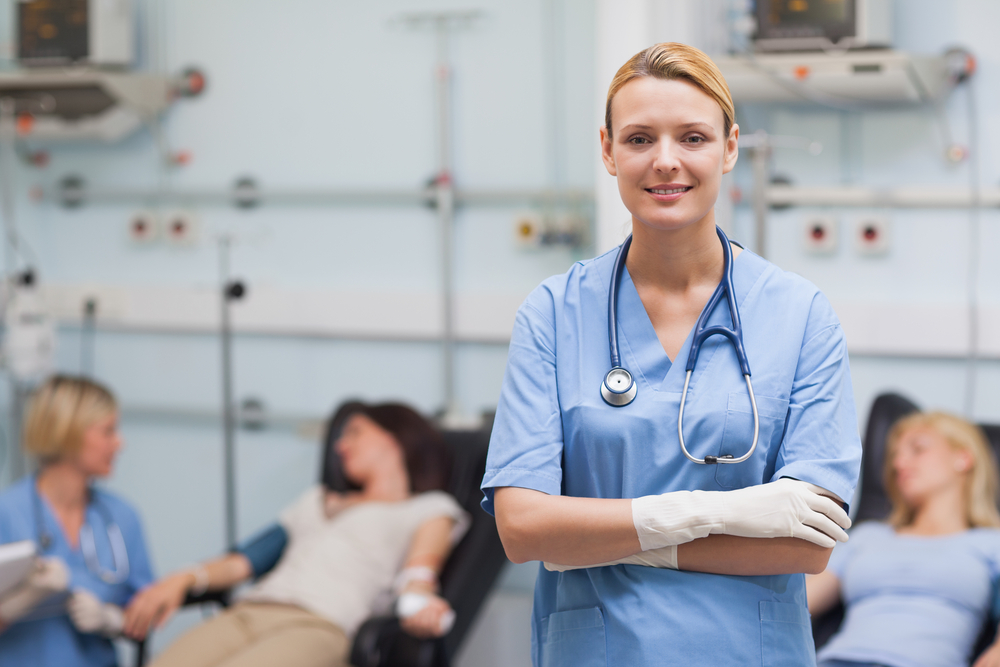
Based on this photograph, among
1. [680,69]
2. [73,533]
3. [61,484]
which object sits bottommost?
[73,533]

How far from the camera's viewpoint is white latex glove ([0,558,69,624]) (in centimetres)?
206

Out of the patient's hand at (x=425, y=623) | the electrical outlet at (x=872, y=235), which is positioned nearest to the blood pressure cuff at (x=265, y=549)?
the patient's hand at (x=425, y=623)

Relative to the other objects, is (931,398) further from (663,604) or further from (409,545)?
(663,604)

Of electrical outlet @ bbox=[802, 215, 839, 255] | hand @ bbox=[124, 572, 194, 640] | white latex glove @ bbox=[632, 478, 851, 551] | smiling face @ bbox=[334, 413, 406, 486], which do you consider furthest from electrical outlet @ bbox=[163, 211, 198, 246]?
white latex glove @ bbox=[632, 478, 851, 551]

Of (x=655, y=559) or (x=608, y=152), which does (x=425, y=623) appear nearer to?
(x=655, y=559)

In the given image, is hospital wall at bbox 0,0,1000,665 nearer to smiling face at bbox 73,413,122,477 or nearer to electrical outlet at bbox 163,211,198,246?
electrical outlet at bbox 163,211,198,246

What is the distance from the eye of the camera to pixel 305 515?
104 inches

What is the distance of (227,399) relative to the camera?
294cm

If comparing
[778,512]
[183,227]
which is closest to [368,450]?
[183,227]

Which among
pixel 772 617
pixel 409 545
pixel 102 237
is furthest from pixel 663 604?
pixel 102 237

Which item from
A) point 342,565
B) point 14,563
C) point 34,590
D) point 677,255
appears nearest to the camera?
point 677,255

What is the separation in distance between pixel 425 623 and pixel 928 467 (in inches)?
46.7

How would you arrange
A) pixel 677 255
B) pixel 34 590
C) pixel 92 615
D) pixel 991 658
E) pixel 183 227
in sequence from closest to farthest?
pixel 677 255
pixel 991 658
pixel 34 590
pixel 92 615
pixel 183 227

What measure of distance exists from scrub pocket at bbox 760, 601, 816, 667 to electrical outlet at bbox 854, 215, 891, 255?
1776 millimetres
